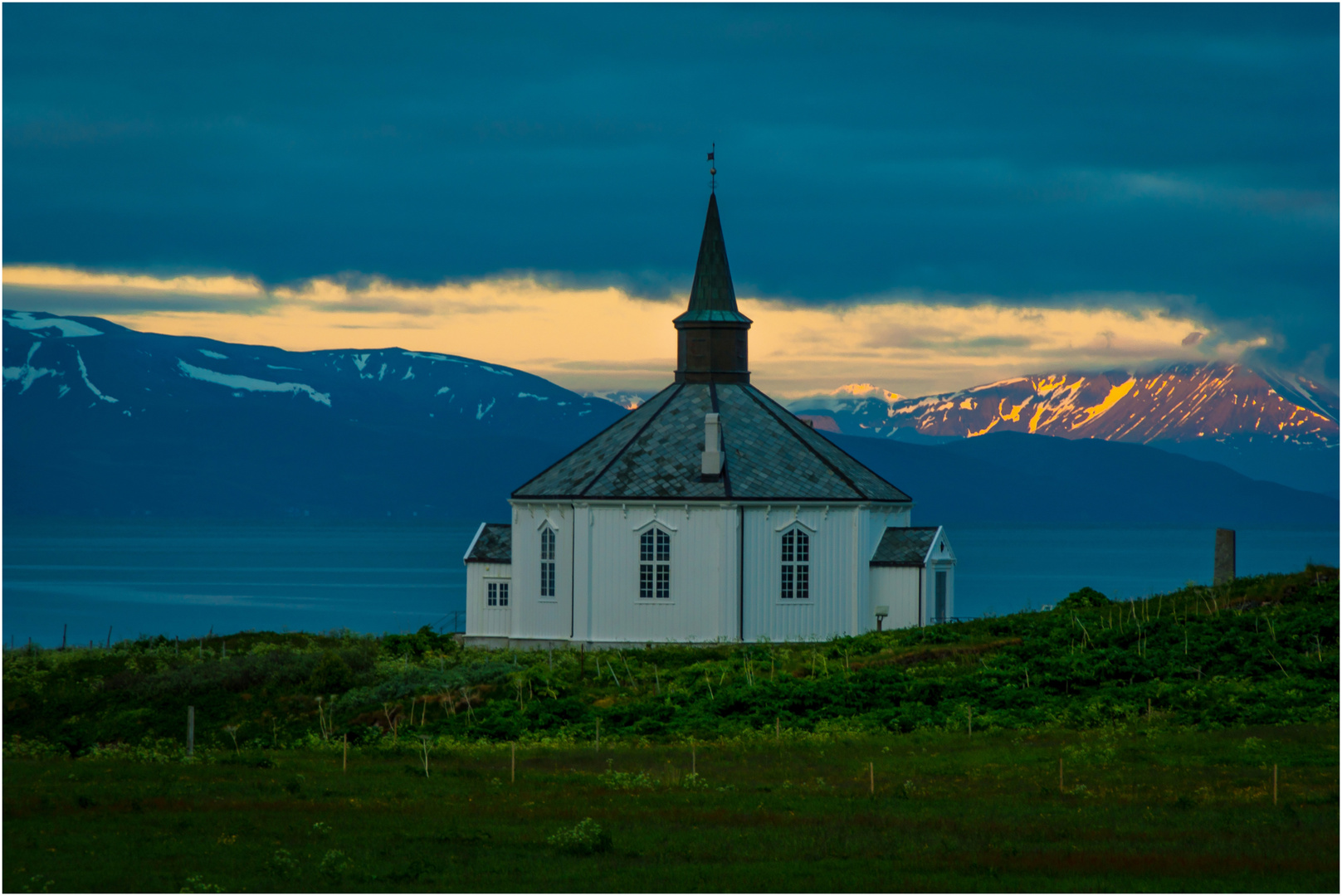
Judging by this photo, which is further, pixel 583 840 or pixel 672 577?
pixel 672 577

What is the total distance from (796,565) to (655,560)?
164 inches

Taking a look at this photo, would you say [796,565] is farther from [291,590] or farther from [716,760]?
[291,590]

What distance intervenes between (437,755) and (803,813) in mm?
9045

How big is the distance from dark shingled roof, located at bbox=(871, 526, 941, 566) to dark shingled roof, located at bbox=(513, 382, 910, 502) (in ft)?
3.95

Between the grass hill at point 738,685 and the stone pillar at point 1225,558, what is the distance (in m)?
3.61


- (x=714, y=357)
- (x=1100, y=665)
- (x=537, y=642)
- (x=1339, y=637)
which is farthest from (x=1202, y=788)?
(x=714, y=357)

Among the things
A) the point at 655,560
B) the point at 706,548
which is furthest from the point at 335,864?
the point at 655,560

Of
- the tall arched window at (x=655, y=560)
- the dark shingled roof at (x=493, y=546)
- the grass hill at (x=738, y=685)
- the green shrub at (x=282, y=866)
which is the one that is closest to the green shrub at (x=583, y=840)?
the green shrub at (x=282, y=866)

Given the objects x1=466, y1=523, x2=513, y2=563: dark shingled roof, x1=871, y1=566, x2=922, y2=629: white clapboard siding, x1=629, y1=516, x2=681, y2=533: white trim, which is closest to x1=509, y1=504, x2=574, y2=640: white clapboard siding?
x1=466, y1=523, x2=513, y2=563: dark shingled roof

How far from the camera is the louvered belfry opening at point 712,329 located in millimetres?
51688

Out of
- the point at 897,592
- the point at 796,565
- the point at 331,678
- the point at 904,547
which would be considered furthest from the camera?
the point at 904,547

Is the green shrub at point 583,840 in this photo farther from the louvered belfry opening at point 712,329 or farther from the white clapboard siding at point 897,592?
the louvered belfry opening at point 712,329

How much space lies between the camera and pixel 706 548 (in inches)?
1795

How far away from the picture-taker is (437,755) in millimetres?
29234
